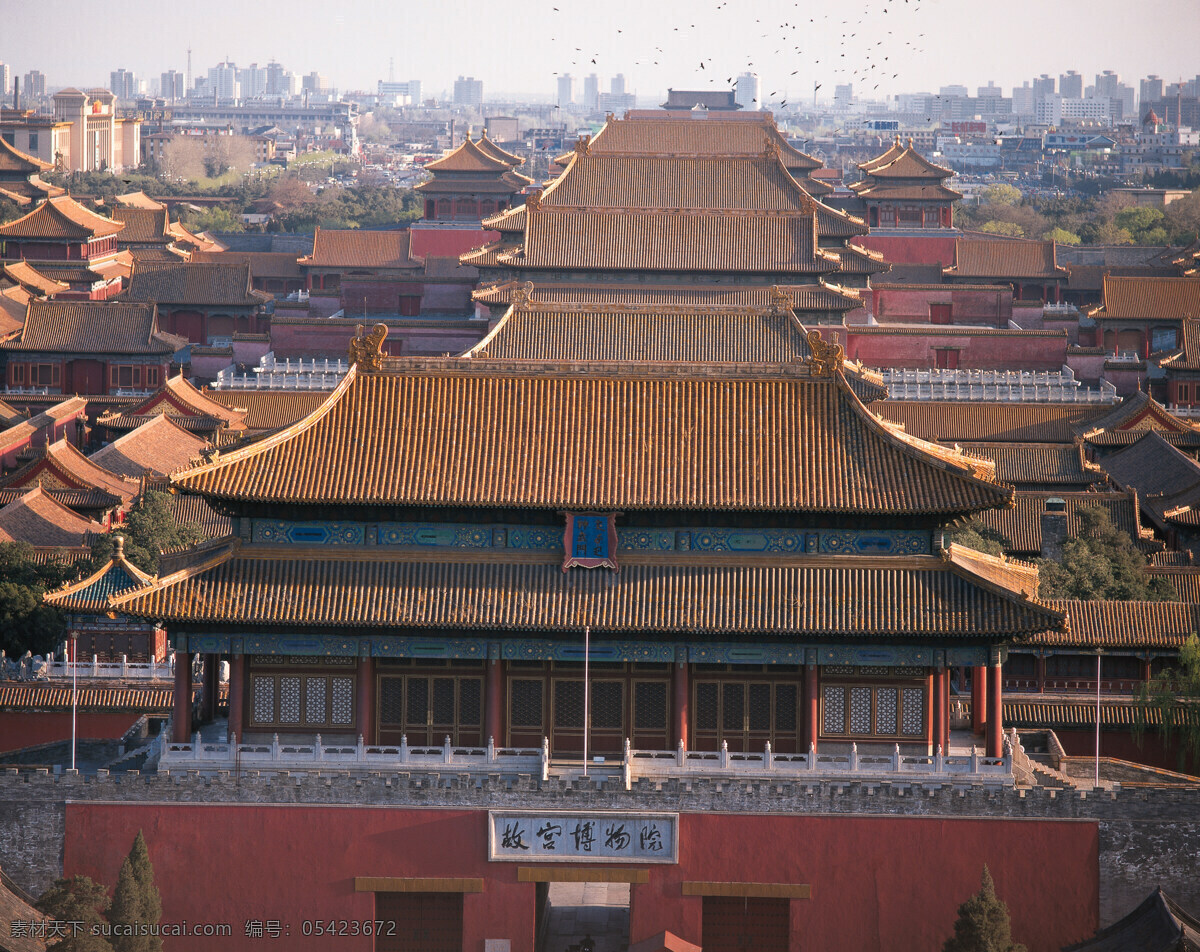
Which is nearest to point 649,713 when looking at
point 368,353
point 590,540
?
point 590,540

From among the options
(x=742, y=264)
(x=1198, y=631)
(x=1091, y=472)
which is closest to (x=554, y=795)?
(x=1198, y=631)

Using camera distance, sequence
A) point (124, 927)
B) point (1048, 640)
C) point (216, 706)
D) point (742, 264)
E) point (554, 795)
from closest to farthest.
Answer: point (124, 927) < point (554, 795) < point (216, 706) < point (1048, 640) < point (742, 264)

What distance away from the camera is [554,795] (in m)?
31.5

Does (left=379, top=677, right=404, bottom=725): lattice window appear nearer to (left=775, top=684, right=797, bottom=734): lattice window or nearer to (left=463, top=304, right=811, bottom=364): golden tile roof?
(left=775, top=684, right=797, bottom=734): lattice window

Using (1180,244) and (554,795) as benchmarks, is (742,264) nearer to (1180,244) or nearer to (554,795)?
(554,795)

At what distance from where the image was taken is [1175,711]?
37344 mm

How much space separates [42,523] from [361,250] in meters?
39.6

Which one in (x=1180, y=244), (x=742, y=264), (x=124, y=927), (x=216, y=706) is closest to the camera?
(x=124, y=927)

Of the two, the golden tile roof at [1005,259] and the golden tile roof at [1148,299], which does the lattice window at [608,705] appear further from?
the golden tile roof at [1005,259]

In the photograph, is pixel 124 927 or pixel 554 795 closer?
pixel 124 927

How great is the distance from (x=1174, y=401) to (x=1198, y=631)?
1240 inches

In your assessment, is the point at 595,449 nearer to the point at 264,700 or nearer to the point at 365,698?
the point at 365,698

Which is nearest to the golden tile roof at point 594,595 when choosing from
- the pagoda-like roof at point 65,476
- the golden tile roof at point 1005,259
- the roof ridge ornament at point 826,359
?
the roof ridge ornament at point 826,359

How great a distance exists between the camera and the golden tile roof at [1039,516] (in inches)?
1924
